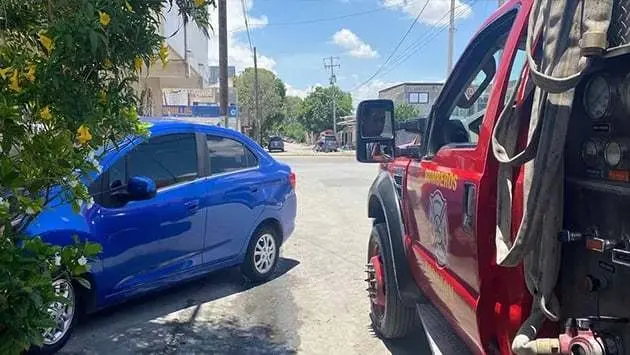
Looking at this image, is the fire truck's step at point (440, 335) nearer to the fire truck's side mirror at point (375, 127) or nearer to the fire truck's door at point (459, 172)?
the fire truck's door at point (459, 172)

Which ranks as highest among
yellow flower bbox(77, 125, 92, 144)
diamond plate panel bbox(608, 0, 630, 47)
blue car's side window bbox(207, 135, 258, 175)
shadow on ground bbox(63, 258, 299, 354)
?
diamond plate panel bbox(608, 0, 630, 47)

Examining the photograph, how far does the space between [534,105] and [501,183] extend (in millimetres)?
338

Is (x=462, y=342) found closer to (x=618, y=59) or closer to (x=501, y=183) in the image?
(x=501, y=183)

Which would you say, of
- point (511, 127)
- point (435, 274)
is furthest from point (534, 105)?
point (435, 274)

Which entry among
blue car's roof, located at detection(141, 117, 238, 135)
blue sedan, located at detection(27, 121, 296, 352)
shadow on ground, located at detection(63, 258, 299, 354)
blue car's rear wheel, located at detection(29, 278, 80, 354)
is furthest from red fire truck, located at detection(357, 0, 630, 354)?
blue car's roof, located at detection(141, 117, 238, 135)

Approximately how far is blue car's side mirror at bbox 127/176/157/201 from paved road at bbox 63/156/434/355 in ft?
3.74

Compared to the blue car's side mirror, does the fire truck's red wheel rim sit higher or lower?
lower

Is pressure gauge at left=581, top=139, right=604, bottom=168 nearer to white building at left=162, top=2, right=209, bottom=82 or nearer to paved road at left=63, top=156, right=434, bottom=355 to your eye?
paved road at left=63, top=156, right=434, bottom=355

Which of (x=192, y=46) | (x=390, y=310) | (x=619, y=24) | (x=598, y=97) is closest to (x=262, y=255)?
(x=390, y=310)

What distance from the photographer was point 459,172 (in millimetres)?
2635

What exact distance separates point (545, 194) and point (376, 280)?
2.73 meters

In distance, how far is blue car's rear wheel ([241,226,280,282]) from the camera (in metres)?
6.16

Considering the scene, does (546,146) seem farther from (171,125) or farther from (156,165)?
(171,125)

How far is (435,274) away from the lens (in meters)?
3.16
